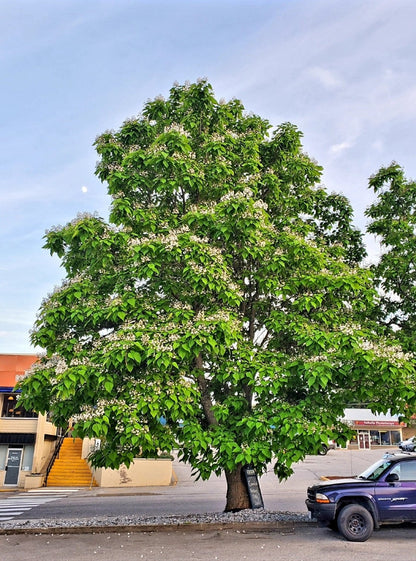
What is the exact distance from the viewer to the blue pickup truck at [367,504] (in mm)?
9758

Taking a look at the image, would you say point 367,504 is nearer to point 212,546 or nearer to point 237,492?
point 212,546

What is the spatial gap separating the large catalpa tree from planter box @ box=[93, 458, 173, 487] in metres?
16.1

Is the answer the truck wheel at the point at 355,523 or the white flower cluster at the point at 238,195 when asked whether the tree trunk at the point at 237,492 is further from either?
the white flower cluster at the point at 238,195

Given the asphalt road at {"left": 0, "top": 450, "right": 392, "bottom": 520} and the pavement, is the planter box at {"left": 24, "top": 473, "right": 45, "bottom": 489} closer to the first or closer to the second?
the pavement

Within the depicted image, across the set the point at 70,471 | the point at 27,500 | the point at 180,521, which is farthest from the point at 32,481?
the point at 180,521

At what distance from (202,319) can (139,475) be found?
66.6 feet

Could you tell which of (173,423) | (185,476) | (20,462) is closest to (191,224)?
(173,423)

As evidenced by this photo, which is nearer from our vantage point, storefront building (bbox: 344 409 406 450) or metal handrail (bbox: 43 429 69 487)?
metal handrail (bbox: 43 429 69 487)

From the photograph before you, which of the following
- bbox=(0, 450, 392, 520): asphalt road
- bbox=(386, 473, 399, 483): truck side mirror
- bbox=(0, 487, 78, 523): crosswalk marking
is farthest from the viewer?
bbox=(0, 487, 78, 523): crosswalk marking

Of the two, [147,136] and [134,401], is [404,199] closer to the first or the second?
[147,136]

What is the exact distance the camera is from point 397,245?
1246 centimetres

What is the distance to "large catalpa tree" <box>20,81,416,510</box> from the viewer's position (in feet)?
30.4

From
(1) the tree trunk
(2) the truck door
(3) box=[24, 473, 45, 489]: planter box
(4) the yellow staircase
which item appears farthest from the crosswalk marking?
(2) the truck door

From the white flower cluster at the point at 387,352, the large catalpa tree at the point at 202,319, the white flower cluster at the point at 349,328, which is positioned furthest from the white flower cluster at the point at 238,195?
the white flower cluster at the point at 387,352
